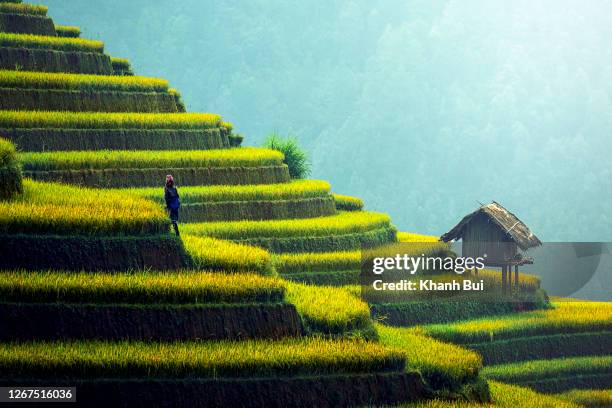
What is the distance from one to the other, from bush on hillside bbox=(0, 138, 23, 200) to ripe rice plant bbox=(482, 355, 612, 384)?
50.3 ft

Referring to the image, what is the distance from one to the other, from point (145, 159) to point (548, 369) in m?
13.5

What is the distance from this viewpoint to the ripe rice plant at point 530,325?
35.2 metres

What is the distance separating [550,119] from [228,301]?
126 meters

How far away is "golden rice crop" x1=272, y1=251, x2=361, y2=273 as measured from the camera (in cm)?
3425

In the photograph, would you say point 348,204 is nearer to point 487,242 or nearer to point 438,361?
point 487,242

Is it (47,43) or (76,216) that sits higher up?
(47,43)

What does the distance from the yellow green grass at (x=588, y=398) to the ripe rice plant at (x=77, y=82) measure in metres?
15.8

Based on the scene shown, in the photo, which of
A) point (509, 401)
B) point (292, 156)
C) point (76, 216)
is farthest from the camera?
point (292, 156)

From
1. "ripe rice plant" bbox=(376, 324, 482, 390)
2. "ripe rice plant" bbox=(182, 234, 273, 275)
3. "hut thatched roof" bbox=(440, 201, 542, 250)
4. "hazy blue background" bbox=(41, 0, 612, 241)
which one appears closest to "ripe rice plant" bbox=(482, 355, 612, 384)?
"hut thatched roof" bbox=(440, 201, 542, 250)

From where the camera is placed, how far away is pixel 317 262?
34875mm

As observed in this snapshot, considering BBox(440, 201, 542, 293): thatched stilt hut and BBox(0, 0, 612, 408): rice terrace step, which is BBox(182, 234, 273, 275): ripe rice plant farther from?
BBox(440, 201, 542, 293): thatched stilt hut

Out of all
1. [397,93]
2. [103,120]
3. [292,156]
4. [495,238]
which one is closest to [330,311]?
[103,120]

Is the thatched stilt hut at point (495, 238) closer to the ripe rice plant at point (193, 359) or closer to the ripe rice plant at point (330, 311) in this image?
the ripe rice plant at point (330, 311)

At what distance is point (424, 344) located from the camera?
28.1 metres
